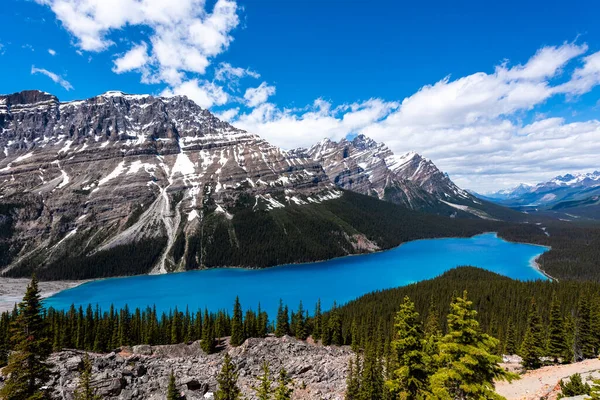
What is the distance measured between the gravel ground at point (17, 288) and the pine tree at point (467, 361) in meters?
169

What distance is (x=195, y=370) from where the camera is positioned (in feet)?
176

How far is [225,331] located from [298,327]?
18.4 meters

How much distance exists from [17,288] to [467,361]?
217190 millimetres

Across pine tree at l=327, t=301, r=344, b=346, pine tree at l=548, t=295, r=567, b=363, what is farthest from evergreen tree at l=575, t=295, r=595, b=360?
pine tree at l=327, t=301, r=344, b=346

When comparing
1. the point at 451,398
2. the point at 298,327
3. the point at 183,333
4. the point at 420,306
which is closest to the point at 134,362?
the point at 183,333

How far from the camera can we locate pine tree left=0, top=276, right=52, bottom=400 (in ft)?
71.3

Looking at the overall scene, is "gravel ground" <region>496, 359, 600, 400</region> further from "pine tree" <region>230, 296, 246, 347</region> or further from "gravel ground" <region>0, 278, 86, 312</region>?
"gravel ground" <region>0, 278, 86, 312</region>

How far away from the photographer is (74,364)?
43.7m

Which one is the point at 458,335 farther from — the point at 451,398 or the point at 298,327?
the point at 298,327

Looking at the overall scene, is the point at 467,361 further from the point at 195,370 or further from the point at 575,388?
the point at 195,370

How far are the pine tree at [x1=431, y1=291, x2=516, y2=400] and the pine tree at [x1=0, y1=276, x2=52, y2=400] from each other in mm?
24770

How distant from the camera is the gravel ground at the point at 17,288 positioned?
14125 centimetres

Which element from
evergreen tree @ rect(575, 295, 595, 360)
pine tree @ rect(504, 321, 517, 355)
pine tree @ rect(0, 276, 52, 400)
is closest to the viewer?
pine tree @ rect(0, 276, 52, 400)

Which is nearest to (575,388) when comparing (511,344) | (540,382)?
(540,382)
